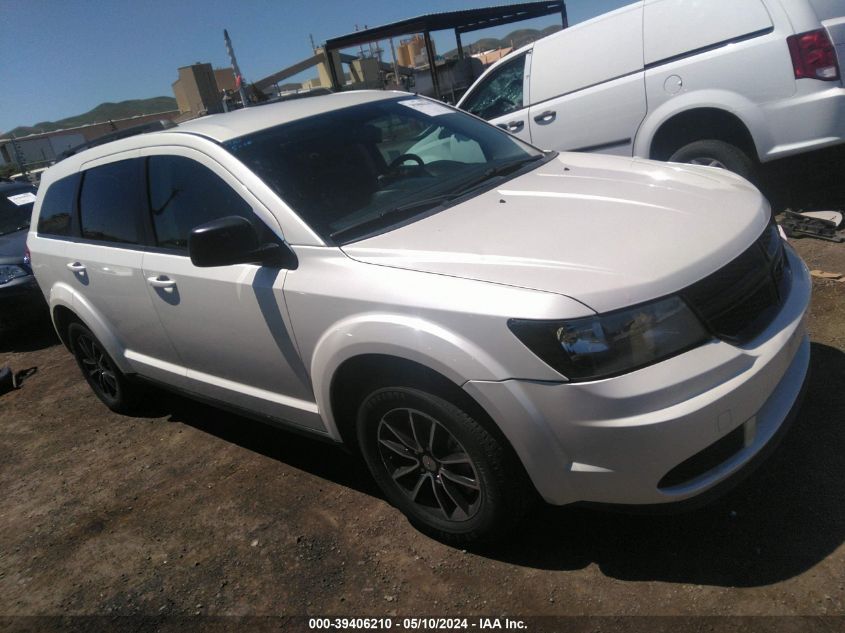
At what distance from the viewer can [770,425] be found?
2.29 meters

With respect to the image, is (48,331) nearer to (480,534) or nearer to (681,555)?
(480,534)

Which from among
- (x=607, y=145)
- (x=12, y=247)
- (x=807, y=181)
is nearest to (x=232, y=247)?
(x=607, y=145)

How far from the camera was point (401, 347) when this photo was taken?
2299mm

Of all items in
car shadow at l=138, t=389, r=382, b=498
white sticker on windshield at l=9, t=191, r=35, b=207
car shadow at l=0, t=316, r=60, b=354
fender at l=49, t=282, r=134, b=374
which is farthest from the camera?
white sticker on windshield at l=9, t=191, r=35, b=207

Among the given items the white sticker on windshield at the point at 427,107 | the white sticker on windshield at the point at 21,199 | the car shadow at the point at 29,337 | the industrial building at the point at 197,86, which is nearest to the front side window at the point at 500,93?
the white sticker on windshield at the point at 427,107

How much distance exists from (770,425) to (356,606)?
1612 mm

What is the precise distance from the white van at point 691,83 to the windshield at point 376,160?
226 centimetres

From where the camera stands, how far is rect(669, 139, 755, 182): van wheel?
508 centimetres

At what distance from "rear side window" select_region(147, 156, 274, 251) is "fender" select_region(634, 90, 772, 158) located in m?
3.83

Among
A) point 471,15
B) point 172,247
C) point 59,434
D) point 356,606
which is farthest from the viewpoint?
point 471,15

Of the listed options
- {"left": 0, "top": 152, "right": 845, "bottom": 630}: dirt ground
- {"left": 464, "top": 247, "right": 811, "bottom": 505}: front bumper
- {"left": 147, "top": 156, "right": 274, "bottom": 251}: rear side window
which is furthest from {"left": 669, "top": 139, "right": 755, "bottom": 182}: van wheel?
{"left": 147, "top": 156, "right": 274, "bottom": 251}: rear side window

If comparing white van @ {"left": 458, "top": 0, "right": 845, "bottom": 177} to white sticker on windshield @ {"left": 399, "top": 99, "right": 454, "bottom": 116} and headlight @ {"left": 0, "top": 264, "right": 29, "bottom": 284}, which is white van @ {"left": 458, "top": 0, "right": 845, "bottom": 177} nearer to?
white sticker on windshield @ {"left": 399, "top": 99, "right": 454, "bottom": 116}

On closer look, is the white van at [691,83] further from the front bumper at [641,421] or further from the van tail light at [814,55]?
the front bumper at [641,421]

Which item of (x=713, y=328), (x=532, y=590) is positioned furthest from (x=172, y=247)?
(x=713, y=328)
